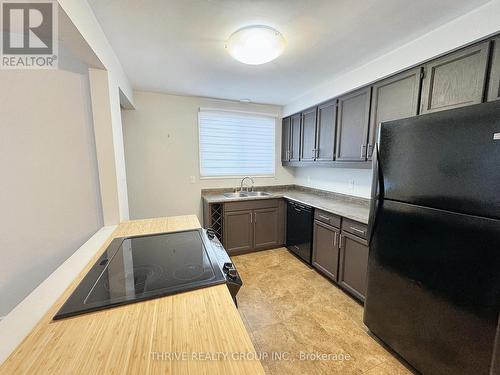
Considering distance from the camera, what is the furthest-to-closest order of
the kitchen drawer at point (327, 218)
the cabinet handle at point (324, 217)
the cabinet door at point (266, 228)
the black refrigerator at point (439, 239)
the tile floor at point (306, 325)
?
1. the cabinet door at point (266, 228)
2. the cabinet handle at point (324, 217)
3. the kitchen drawer at point (327, 218)
4. the tile floor at point (306, 325)
5. the black refrigerator at point (439, 239)

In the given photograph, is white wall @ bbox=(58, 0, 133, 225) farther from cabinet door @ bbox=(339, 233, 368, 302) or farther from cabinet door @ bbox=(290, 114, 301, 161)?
cabinet door @ bbox=(290, 114, 301, 161)

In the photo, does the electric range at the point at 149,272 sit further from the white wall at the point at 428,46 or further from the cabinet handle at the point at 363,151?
the white wall at the point at 428,46

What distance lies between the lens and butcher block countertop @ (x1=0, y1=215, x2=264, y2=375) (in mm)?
540

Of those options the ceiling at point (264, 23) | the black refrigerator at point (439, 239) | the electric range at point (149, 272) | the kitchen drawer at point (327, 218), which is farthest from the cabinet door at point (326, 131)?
the electric range at point (149, 272)

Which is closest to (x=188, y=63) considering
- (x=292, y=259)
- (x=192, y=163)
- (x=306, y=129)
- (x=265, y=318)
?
(x=192, y=163)

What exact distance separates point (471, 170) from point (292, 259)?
7.61 ft

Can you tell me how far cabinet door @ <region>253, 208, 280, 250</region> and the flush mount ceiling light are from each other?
2.05m

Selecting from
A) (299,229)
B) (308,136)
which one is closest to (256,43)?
(308,136)

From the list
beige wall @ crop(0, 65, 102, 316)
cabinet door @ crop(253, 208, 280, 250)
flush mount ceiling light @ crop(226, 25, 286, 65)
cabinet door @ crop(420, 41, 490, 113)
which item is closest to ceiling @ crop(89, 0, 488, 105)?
flush mount ceiling light @ crop(226, 25, 286, 65)

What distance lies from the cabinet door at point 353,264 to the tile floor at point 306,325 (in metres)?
0.15

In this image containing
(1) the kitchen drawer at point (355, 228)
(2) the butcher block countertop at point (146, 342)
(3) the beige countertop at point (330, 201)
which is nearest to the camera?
(2) the butcher block countertop at point (146, 342)

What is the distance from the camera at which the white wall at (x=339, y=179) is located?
2.61 metres

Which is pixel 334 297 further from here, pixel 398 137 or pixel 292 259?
pixel 398 137

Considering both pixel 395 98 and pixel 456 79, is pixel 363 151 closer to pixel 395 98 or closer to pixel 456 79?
pixel 395 98
